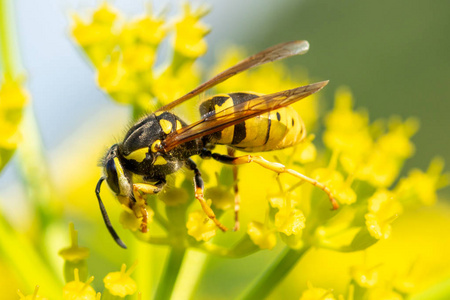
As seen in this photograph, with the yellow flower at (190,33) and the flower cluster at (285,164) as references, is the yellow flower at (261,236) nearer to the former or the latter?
the flower cluster at (285,164)

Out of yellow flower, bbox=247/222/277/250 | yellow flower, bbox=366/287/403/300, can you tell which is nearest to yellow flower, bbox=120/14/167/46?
yellow flower, bbox=247/222/277/250

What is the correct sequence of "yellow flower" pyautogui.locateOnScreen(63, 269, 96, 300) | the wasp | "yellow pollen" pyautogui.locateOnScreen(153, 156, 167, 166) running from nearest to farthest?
"yellow flower" pyautogui.locateOnScreen(63, 269, 96, 300) → the wasp → "yellow pollen" pyautogui.locateOnScreen(153, 156, 167, 166)

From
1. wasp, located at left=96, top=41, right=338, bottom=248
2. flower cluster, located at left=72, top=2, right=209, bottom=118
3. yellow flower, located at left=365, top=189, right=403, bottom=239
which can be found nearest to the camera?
yellow flower, located at left=365, top=189, right=403, bottom=239

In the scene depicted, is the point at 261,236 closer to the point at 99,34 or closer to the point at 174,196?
the point at 174,196

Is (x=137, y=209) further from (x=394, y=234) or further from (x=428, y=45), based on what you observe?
(x=428, y=45)

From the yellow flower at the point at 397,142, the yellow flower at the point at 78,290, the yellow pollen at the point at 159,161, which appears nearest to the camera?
the yellow flower at the point at 78,290

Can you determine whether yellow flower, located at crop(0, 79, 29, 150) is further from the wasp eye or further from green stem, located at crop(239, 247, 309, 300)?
green stem, located at crop(239, 247, 309, 300)

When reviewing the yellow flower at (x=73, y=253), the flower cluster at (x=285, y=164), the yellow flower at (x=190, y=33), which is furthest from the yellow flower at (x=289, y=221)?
the yellow flower at (x=190, y=33)

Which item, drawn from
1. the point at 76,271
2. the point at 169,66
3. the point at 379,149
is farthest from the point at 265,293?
the point at 169,66
